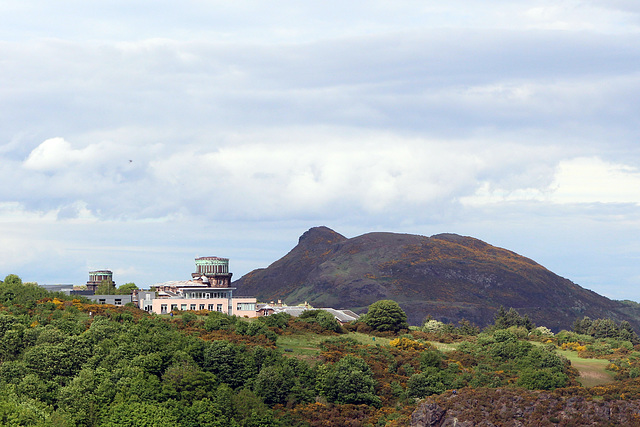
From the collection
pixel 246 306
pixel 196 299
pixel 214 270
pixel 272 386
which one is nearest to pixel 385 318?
pixel 246 306

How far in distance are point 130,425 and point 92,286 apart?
10240cm

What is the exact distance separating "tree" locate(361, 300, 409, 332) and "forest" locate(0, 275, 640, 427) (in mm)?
8734

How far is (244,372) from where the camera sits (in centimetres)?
9112

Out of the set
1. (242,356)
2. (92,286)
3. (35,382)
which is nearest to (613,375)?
(242,356)

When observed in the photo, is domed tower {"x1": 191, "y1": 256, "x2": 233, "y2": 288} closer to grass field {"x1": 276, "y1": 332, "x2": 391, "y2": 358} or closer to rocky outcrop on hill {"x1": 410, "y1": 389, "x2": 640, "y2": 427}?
grass field {"x1": 276, "y1": 332, "x2": 391, "y2": 358}

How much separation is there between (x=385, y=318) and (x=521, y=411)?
151 feet

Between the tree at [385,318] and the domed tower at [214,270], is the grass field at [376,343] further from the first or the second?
the domed tower at [214,270]

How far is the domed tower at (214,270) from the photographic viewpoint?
504 feet

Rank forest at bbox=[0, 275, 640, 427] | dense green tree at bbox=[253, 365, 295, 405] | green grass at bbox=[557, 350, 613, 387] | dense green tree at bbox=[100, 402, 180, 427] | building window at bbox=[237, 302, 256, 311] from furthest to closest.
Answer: building window at bbox=[237, 302, 256, 311] < green grass at bbox=[557, 350, 613, 387] < dense green tree at bbox=[253, 365, 295, 405] < forest at bbox=[0, 275, 640, 427] < dense green tree at bbox=[100, 402, 180, 427]

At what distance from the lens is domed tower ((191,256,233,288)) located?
153750 mm

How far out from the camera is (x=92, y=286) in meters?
173

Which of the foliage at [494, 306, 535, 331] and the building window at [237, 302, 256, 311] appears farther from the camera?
the foliage at [494, 306, 535, 331]

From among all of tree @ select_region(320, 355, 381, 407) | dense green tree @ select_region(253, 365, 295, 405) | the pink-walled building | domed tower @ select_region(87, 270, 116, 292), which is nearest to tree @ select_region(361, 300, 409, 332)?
the pink-walled building

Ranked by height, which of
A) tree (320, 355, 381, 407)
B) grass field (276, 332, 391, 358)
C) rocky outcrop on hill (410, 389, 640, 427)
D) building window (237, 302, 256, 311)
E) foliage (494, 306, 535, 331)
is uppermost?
building window (237, 302, 256, 311)
